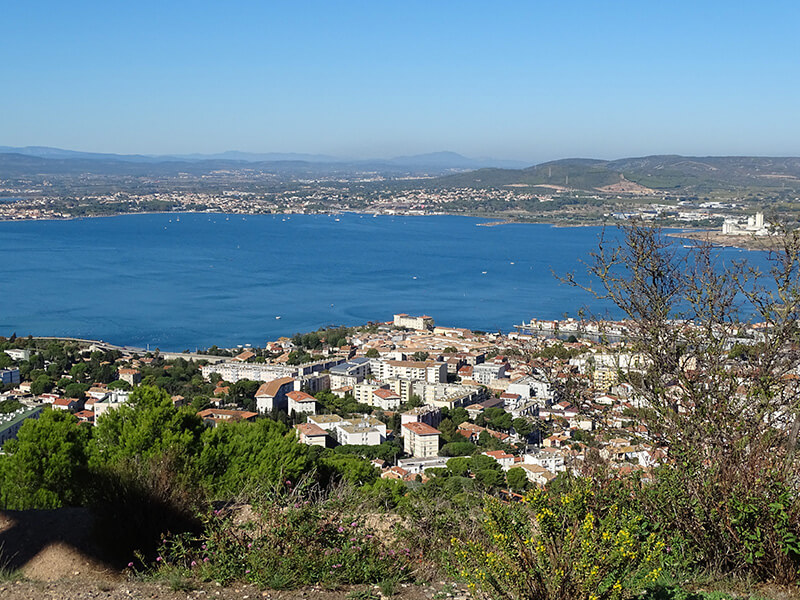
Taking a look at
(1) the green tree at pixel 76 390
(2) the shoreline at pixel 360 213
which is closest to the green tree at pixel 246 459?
(1) the green tree at pixel 76 390

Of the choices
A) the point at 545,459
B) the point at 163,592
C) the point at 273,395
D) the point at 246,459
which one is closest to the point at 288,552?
the point at 163,592

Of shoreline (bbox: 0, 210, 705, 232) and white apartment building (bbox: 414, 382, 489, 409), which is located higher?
shoreline (bbox: 0, 210, 705, 232)

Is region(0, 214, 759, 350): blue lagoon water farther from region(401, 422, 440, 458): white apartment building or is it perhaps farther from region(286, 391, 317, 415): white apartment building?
region(401, 422, 440, 458): white apartment building

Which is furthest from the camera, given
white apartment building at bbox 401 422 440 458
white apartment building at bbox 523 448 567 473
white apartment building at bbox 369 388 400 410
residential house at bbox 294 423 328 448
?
white apartment building at bbox 369 388 400 410

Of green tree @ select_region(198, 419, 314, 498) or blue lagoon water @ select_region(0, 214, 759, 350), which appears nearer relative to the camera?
green tree @ select_region(198, 419, 314, 498)

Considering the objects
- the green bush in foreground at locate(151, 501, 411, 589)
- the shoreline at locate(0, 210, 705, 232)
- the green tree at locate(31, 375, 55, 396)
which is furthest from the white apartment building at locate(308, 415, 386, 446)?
the shoreline at locate(0, 210, 705, 232)

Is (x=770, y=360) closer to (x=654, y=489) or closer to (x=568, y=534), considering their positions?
(x=654, y=489)

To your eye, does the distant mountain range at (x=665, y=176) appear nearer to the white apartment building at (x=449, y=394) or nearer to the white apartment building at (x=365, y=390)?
the white apartment building at (x=449, y=394)
